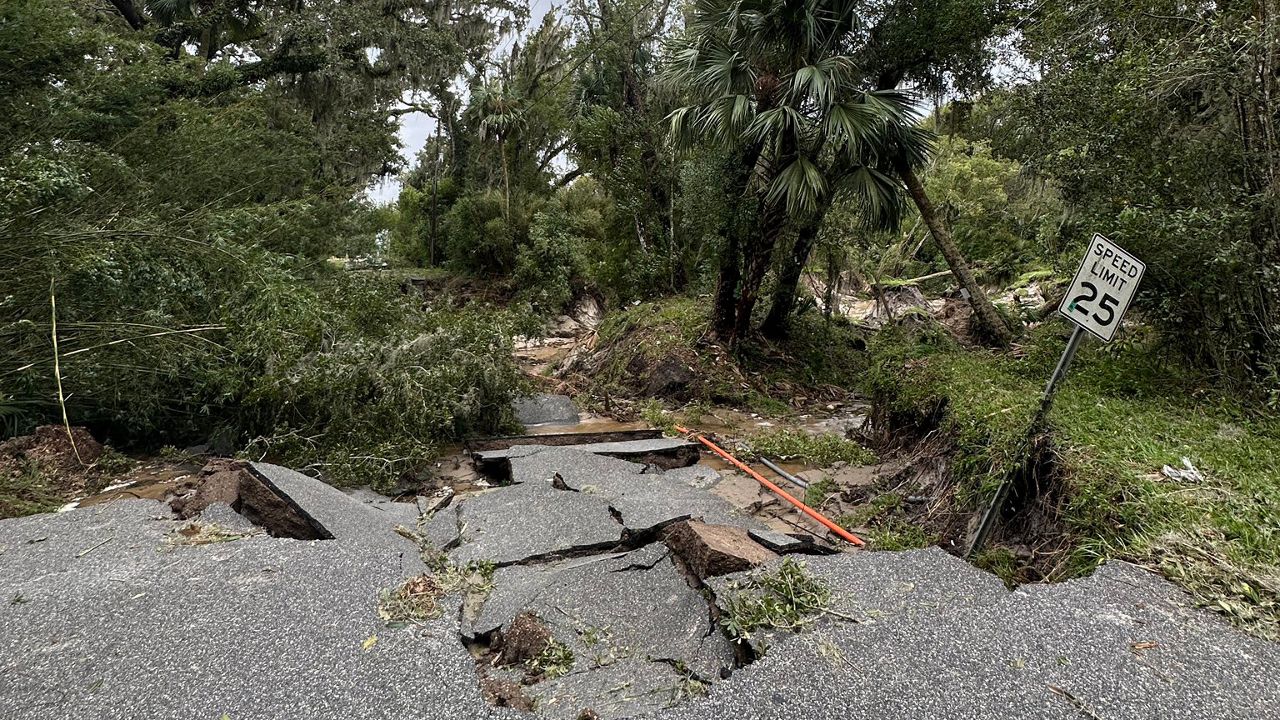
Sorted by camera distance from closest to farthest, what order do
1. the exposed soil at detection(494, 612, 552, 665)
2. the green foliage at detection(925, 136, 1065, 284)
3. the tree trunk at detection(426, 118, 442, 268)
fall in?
the exposed soil at detection(494, 612, 552, 665) → the green foliage at detection(925, 136, 1065, 284) → the tree trunk at detection(426, 118, 442, 268)

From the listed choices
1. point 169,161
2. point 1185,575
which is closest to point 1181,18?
point 1185,575

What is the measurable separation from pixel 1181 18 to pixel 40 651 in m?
7.93

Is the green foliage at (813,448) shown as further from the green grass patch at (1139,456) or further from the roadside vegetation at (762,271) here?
the green grass patch at (1139,456)

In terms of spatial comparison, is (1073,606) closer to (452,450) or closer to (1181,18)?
(1181,18)

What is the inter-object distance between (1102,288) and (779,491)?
3.04 metres

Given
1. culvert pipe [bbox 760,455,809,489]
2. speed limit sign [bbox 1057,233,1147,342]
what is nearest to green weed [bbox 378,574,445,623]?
speed limit sign [bbox 1057,233,1147,342]

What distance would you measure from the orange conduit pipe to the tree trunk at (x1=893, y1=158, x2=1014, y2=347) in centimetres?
434

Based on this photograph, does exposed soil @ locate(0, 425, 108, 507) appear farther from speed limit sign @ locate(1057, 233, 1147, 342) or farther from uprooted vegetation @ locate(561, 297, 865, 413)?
speed limit sign @ locate(1057, 233, 1147, 342)

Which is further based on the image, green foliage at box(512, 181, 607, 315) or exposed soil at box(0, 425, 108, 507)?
green foliage at box(512, 181, 607, 315)

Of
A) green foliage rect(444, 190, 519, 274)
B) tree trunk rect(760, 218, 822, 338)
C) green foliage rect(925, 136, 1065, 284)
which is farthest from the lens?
green foliage rect(444, 190, 519, 274)

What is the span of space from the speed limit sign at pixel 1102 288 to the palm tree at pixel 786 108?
208 inches

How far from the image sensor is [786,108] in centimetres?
801

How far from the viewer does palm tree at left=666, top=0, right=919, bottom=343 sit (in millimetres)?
7941

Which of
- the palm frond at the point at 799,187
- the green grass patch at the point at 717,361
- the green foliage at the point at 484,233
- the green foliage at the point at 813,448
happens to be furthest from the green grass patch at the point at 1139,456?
the green foliage at the point at 484,233
